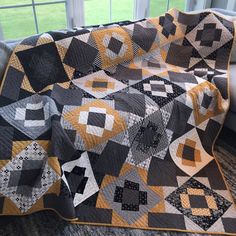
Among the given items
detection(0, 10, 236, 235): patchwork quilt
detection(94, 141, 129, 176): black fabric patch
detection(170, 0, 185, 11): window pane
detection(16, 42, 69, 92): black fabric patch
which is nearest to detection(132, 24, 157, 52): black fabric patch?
detection(0, 10, 236, 235): patchwork quilt

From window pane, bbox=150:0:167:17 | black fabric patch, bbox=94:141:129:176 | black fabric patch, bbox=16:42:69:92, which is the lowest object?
black fabric patch, bbox=94:141:129:176

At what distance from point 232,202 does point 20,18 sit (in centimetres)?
186

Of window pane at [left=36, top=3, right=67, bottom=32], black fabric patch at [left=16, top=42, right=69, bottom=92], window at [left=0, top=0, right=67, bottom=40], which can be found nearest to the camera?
black fabric patch at [left=16, top=42, right=69, bottom=92]

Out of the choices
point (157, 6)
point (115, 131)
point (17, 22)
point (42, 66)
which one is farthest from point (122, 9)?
point (115, 131)

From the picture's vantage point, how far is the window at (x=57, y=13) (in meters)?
1.98

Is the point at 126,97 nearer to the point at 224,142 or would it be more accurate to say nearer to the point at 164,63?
the point at 164,63

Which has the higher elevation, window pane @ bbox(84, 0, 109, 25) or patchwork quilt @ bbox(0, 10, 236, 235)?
window pane @ bbox(84, 0, 109, 25)

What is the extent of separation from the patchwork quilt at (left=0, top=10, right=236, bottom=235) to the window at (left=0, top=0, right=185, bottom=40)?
20.6 inches

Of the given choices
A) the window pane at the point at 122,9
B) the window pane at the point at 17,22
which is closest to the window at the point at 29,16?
the window pane at the point at 17,22

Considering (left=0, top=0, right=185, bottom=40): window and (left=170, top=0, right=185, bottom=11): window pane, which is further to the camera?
(left=170, top=0, right=185, bottom=11): window pane

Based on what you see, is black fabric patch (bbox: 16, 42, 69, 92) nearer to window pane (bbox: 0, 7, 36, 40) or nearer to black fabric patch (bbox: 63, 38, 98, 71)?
black fabric patch (bbox: 63, 38, 98, 71)

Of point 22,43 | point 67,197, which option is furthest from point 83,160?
point 22,43

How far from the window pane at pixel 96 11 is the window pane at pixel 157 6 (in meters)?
0.44

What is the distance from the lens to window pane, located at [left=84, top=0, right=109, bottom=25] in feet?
7.39
